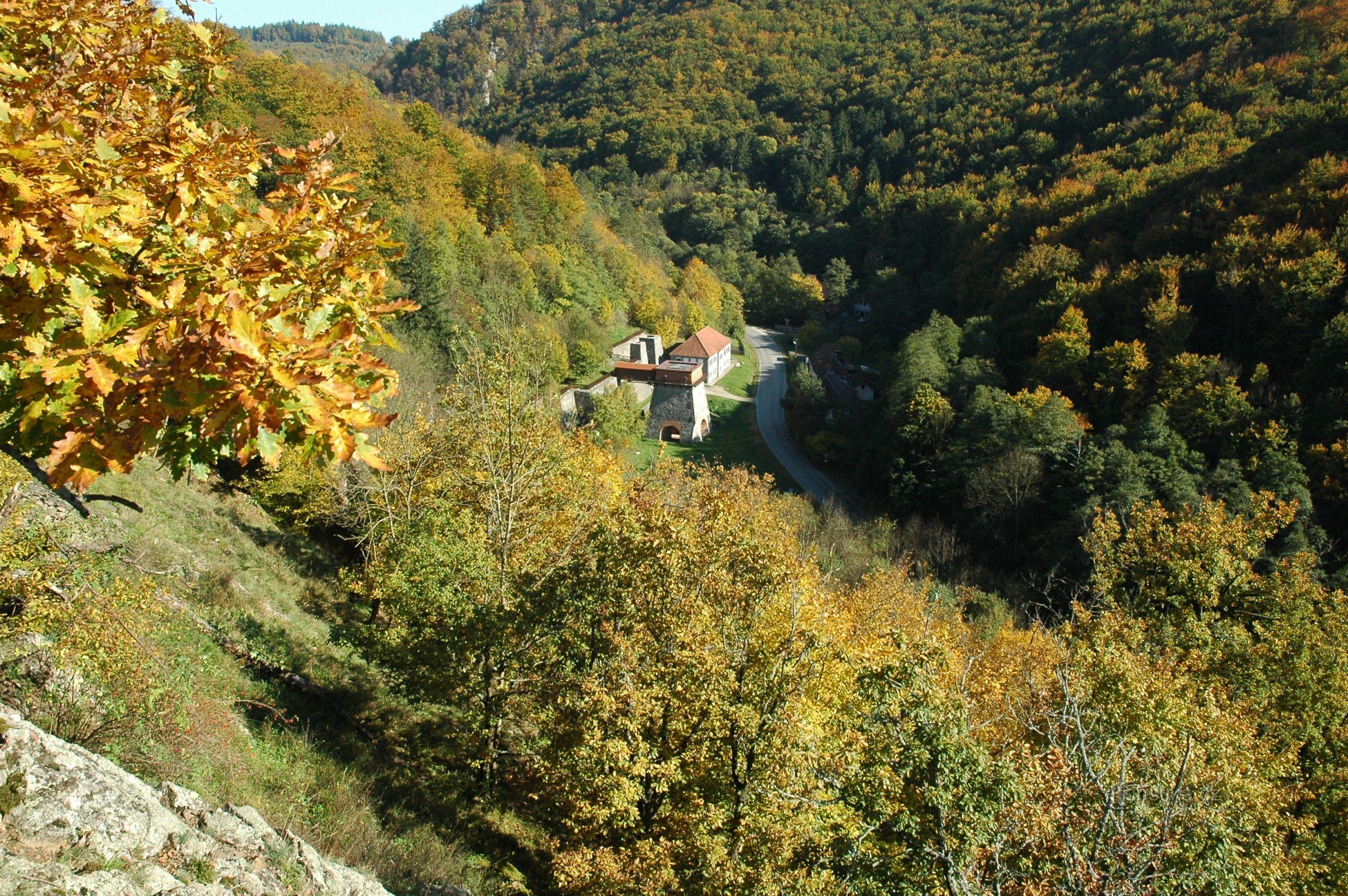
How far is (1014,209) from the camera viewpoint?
58281 mm

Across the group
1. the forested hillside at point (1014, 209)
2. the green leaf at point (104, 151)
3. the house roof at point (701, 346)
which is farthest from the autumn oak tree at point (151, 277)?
the house roof at point (701, 346)

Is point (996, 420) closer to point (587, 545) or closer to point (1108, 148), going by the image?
point (587, 545)

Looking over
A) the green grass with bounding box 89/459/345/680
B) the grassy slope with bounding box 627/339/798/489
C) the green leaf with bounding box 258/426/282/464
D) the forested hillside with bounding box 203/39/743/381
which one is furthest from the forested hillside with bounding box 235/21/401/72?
the green leaf with bounding box 258/426/282/464

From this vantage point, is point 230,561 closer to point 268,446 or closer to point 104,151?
point 104,151

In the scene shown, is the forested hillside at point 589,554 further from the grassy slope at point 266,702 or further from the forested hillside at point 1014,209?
the forested hillside at point 1014,209

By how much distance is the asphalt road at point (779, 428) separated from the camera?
1633 inches

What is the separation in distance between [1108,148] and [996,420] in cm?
3711

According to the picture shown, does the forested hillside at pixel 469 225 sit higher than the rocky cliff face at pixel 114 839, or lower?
higher

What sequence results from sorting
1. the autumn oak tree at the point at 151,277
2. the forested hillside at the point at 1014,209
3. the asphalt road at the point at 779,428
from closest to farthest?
the autumn oak tree at the point at 151,277 < the forested hillside at the point at 1014,209 < the asphalt road at the point at 779,428

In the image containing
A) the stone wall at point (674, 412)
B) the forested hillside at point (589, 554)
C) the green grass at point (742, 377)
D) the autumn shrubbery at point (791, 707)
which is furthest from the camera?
the green grass at point (742, 377)

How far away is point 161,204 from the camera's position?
336 centimetres

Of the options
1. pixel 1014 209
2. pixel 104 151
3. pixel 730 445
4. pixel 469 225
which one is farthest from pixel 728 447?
pixel 104 151

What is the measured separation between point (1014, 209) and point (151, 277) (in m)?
64.6

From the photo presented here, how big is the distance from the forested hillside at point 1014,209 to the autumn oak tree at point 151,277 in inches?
881
